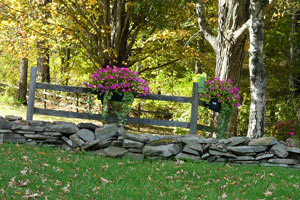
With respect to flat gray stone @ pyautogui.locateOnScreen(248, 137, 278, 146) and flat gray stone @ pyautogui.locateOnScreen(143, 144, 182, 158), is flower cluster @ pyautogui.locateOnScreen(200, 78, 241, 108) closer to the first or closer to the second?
flat gray stone @ pyautogui.locateOnScreen(248, 137, 278, 146)

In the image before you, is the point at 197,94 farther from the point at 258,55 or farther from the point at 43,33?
the point at 43,33

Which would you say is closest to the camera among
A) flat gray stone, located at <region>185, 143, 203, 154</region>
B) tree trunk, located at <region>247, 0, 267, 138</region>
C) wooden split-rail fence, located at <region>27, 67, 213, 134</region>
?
flat gray stone, located at <region>185, 143, 203, 154</region>

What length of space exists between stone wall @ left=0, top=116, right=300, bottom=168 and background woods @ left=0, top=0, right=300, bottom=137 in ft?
3.61

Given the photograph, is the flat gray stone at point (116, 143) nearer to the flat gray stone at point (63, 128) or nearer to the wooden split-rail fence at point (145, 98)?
the wooden split-rail fence at point (145, 98)

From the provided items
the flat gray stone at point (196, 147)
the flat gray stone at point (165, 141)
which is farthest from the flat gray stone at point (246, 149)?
the flat gray stone at point (165, 141)

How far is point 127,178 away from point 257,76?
3.91 metres

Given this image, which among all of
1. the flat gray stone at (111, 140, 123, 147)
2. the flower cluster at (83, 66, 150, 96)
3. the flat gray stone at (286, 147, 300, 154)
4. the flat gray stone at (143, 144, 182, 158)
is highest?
the flower cluster at (83, 66, 150, 96)

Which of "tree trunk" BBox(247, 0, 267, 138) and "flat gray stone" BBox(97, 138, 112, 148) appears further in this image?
"tree trunk" BBox(247, 0, 267, 138)

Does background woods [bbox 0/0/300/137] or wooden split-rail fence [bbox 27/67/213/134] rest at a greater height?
background woods [bbox 0/0/300/137]

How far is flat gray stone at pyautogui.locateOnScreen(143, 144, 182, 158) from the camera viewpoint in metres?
6.21

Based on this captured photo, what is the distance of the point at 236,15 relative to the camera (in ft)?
29.5

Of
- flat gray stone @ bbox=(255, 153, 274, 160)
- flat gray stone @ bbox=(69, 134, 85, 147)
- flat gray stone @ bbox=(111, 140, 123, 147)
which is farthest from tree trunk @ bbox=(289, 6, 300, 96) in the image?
flat gray stone @ bbox=(69, 134, 85, 147)

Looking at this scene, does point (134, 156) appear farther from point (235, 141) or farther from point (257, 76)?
point (257, 76)

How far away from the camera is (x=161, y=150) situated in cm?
622
